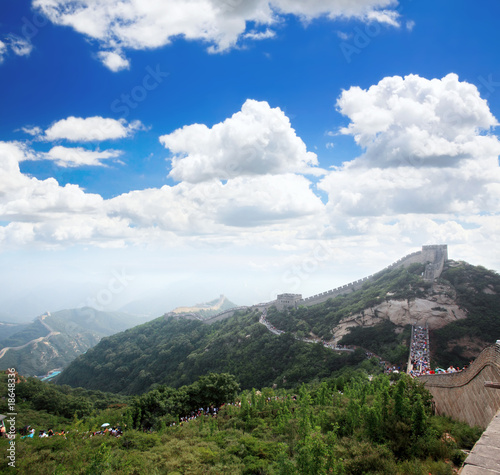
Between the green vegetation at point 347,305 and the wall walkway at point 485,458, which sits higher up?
the wall walkway at point 485,458

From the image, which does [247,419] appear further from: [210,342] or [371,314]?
[210,342]

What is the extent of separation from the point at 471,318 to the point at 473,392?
1070 inches

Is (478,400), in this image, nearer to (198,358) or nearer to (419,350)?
(419,350)

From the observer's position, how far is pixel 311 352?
35688mm

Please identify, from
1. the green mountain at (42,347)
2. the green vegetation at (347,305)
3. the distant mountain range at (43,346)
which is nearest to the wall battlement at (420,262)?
the green vegetation at (347,305)

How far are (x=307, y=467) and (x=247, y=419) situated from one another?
1208cm

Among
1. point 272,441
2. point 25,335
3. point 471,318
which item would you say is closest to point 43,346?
point 25,335

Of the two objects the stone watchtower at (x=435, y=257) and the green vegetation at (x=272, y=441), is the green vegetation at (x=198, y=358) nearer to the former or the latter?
the green vegetation at (x=272, y=441)

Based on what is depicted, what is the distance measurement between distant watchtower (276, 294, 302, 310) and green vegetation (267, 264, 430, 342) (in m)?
2.92

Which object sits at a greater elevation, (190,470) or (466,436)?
(466,436)

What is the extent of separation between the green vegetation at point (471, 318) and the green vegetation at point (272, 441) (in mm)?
15475

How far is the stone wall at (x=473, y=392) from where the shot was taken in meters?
9.59

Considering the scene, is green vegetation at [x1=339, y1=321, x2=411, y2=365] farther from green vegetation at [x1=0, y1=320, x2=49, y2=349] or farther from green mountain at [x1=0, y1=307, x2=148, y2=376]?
green vegetation at [x1=0, y1=320, x2=49, y2=349]

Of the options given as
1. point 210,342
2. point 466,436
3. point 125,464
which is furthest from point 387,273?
point 125,464
